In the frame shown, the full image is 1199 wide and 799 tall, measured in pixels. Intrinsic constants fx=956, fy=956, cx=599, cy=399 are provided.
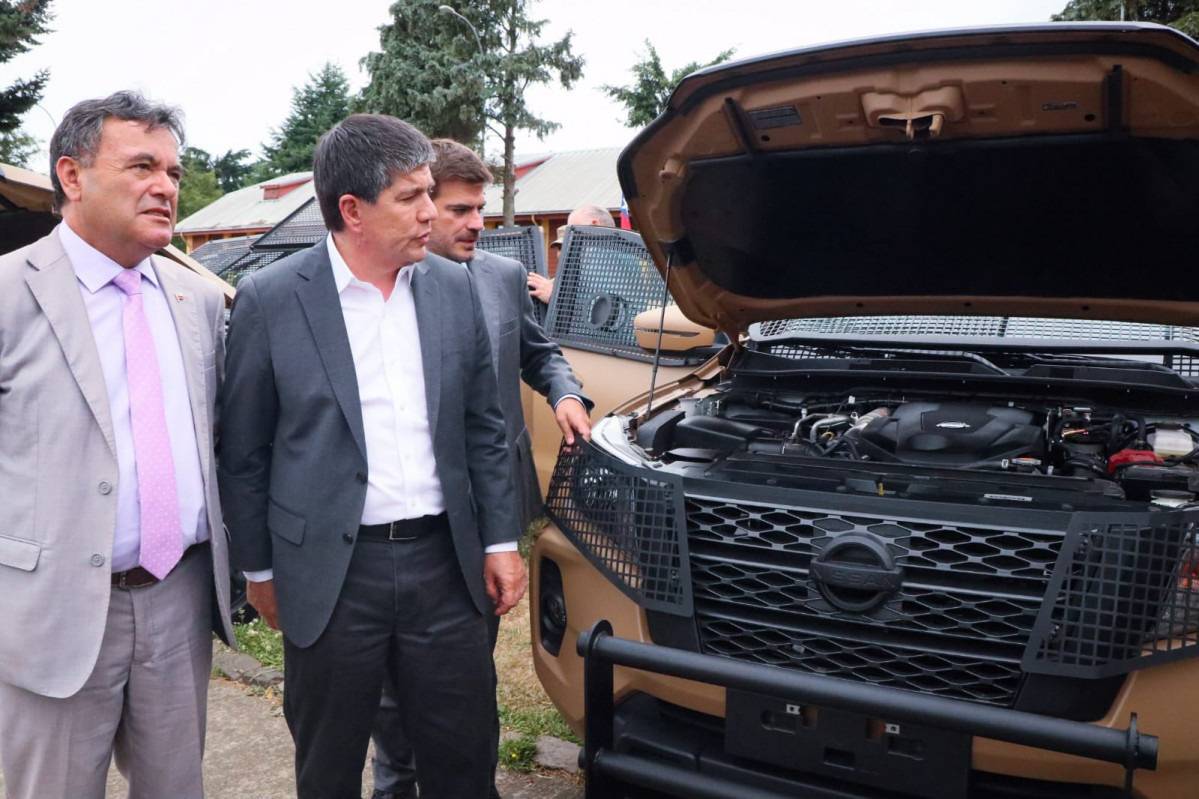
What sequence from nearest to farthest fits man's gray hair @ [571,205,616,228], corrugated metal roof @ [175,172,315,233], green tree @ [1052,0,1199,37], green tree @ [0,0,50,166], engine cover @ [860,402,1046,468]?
engine cover @ [860,402,1046,468] → man's gray hair @ [571,205,616,228] → green tree @ [1052,0,1199,37] → green tree @ [0,0,50,166] → corrugated metal roof @ [175,172,315,233]

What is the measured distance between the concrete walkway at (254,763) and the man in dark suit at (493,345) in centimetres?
18

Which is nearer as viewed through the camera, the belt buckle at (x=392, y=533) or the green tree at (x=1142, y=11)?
the belt buckle at (x=392, y=533)

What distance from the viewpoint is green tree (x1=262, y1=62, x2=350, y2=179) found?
5625 centimetres

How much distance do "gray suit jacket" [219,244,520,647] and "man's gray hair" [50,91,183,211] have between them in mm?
411

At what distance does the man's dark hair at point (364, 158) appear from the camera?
7.05 ft

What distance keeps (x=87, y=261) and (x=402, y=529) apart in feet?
2.88

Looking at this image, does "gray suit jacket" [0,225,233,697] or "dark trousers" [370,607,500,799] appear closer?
"gray suit jacket" [0,225,233,697]

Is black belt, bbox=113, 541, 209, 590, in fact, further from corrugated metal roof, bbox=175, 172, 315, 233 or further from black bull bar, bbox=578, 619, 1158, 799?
corrugated metal roof, bbox=175, 172, 315, 233

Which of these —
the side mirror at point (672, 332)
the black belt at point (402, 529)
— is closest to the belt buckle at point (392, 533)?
the black belt at point (402, 529)

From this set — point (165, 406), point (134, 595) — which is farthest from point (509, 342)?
point (134, 595)

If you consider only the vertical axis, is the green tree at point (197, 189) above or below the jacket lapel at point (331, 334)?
above

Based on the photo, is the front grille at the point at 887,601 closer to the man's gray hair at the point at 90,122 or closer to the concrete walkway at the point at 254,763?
the concrete walkway at the point at 254,763

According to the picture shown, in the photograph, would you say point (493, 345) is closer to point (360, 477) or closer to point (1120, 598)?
point (360, 477)

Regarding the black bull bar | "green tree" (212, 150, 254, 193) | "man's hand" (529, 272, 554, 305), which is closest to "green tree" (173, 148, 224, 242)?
"green tree" (212, 150, 254, 193)
